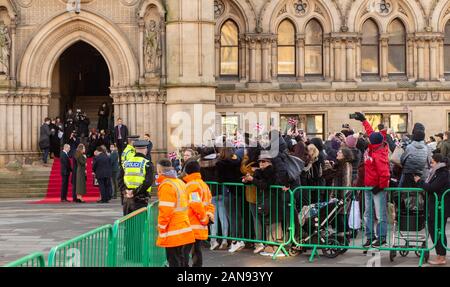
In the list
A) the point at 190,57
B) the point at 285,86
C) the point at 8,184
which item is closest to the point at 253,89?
the point at 285,86

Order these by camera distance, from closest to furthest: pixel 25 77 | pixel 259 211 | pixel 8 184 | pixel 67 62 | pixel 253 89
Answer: pixel 259 211
pixel 8 184
pixel 25 77
pixel 253 89
pixel 67 62

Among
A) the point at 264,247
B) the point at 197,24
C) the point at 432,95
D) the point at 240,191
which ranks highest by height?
the point at 197,24

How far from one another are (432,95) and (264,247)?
58.2 feet

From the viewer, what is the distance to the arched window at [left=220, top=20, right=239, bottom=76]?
31.3 metres

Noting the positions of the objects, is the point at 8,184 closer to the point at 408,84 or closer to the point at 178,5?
the point at 178,5

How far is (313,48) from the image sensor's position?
31.7 m

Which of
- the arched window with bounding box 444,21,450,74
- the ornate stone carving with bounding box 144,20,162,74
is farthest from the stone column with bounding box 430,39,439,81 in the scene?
the ornate stone carving with bounding box 144,20,162,74

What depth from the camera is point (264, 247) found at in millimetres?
15258

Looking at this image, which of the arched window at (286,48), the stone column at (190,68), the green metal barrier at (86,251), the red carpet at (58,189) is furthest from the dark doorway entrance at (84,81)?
the green metal barrier at (86,251)

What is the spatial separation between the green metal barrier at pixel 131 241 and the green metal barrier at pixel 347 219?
315 centimetres

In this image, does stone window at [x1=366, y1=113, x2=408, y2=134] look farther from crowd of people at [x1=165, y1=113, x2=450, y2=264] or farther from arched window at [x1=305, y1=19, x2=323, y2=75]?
crowd of people at [x1=165, y1=113, x2=450, y2=264]

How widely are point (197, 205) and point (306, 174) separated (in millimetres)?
4779

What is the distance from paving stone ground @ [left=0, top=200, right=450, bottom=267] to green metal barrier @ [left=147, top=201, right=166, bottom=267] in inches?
50.1

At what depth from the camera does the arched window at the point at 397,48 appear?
31.8 metres
